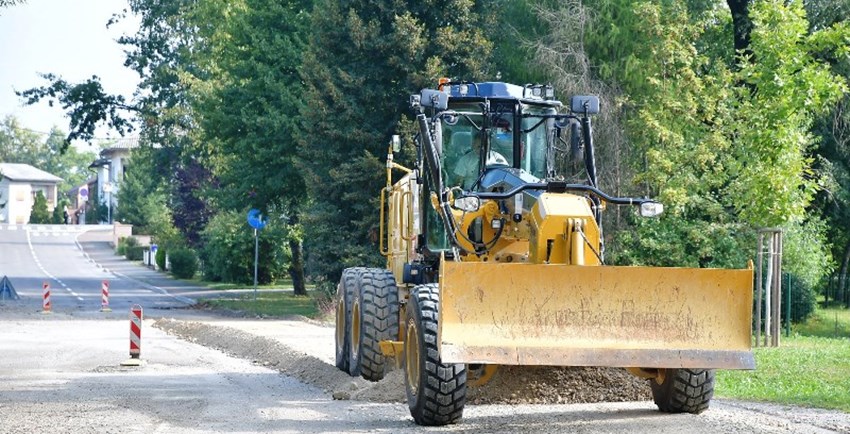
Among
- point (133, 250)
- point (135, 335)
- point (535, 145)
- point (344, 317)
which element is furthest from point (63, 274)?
point (535, 145)

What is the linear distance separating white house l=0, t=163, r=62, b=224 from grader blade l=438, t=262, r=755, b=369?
173m

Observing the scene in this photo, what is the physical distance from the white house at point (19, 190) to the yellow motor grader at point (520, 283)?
170 metres

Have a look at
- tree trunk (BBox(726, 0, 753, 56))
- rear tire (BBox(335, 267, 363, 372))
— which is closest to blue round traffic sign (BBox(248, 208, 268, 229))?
tree trunk (BBox(726, 0, 753, 56))

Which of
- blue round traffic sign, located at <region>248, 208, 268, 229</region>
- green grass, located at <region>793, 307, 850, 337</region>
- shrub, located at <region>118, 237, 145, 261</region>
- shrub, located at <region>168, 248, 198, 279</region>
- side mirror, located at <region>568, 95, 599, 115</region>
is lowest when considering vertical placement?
green grass, located at <region>793, 307, 850, 337</region>

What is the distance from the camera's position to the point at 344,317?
18188mm

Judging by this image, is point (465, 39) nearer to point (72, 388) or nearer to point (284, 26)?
point (284, 26)

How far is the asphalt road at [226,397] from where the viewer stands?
1287 cm

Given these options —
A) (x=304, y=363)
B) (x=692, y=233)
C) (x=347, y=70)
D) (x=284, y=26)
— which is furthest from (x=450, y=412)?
(x=284, y=26)

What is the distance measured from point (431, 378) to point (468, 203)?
1.91 meters

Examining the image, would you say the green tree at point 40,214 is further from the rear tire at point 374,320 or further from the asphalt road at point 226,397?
the rear tire at point 374,320

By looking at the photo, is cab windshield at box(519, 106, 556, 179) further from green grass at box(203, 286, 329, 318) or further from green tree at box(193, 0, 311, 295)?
green tree at box(193, 0, 311, 295)

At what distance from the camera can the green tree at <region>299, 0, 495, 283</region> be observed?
32.7m

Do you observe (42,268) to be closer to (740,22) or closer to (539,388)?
(740,22)

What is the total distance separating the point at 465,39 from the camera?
32781 millimetres
